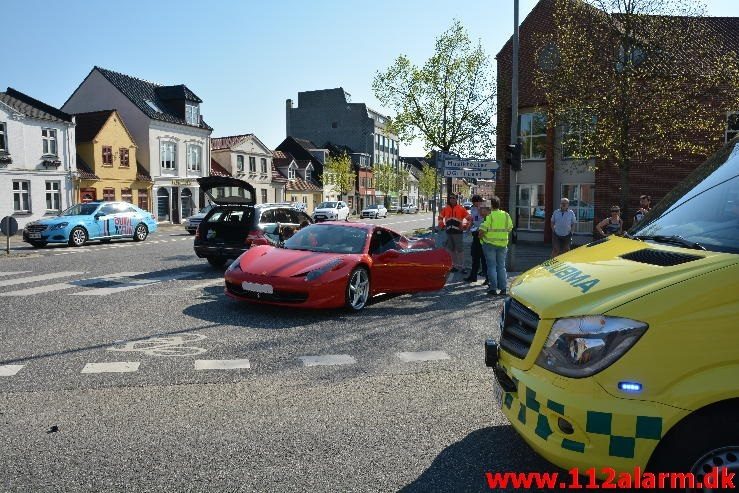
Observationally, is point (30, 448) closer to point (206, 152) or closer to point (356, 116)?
point (206, 152)

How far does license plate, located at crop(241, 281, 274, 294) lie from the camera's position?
8211 millimetres

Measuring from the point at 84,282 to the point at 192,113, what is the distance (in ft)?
126

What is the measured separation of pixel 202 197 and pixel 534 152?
29.0m

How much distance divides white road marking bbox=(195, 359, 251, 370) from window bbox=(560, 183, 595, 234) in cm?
2278

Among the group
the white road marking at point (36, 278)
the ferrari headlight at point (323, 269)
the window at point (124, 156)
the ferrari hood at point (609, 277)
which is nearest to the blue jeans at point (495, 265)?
the ferrari headlight at point (323, 269)

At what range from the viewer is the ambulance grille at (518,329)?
3.11 metres

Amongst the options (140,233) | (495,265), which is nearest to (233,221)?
(495,265)

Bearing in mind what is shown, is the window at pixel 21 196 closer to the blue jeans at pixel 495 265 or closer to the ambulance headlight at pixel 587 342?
the blue jeans at pixel 495 265

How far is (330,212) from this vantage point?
45.8m

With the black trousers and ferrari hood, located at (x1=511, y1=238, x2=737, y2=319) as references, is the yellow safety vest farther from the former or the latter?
ferrari hood, located at (x1=511, y1=238, x2=737, y2=319)

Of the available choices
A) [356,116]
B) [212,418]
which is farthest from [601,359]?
[356,116]

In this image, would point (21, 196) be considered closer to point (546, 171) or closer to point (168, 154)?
point (168, 154)

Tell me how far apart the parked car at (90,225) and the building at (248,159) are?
2700 centimetres

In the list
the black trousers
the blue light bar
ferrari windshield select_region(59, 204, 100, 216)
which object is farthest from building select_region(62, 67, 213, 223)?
the blue light bar
